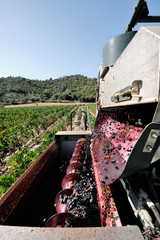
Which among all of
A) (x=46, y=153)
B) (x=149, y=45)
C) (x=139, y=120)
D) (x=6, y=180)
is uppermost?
(x=149, y=45)

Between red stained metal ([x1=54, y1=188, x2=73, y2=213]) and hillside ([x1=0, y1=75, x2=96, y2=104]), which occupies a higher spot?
hillside ([x1=0, y1=75, x2=96, y2=104])

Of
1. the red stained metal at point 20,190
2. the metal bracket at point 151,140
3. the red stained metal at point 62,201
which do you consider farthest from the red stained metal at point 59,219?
the metal bracket at point 151,140

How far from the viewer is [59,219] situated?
136cm

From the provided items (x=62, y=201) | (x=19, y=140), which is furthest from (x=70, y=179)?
(x=19, y=140)

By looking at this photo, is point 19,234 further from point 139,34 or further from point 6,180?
point 6,180

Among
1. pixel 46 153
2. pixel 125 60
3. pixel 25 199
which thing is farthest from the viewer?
pixel 46 153

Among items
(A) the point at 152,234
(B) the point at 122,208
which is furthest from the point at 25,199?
(A) the point at 152,234

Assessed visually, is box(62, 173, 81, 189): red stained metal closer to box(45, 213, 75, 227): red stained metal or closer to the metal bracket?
box(45, 213, 75, 227): red stained metal

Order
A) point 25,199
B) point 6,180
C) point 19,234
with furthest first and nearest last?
point 6,180 < point 25,199 < point 19,234

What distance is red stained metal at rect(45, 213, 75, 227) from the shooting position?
4.36ft

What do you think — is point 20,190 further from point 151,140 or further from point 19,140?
point 19,140

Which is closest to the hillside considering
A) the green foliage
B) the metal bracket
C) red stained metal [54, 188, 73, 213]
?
the green foliage

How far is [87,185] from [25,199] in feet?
2.77

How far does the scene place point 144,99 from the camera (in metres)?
0.85
